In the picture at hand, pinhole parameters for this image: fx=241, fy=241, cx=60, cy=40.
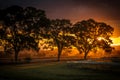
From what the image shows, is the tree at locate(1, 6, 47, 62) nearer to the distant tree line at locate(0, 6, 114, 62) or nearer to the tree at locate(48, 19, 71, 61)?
the distant tree line at locate(0, 6, 114, 62)

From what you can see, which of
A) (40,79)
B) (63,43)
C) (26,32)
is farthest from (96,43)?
(40,79)

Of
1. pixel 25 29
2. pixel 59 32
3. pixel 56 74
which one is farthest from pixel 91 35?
pixel 56 74

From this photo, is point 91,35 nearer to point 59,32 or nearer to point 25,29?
point 59,32

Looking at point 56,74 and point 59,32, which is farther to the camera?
point 59,32

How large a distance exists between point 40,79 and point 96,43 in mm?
53857

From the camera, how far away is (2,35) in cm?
6438

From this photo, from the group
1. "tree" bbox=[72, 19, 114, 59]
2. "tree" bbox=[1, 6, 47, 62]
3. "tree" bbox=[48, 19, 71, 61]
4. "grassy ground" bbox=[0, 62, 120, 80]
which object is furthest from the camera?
"tree" bbox=[72, 19, 114, 59]

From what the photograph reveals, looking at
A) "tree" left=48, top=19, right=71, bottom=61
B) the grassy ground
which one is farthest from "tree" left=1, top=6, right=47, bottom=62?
the grassy ground

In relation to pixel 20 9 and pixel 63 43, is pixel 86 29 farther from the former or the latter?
pixel 20 9

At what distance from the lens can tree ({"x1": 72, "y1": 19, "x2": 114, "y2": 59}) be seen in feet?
277

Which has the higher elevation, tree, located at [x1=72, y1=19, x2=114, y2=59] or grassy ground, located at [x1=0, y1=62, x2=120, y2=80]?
tree, located at [x1=72, y1=19, x2=114, y2=59]

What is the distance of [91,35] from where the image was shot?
85188 mm

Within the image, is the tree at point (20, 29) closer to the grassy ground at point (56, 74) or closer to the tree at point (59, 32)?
the tree at point (59, 32)

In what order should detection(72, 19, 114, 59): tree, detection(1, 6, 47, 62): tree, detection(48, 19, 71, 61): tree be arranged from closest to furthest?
detection(1, 6, 47, 62): tree, detection(48, 19, 71, 61): tree, detection(72, 19, 114, 59): tree
